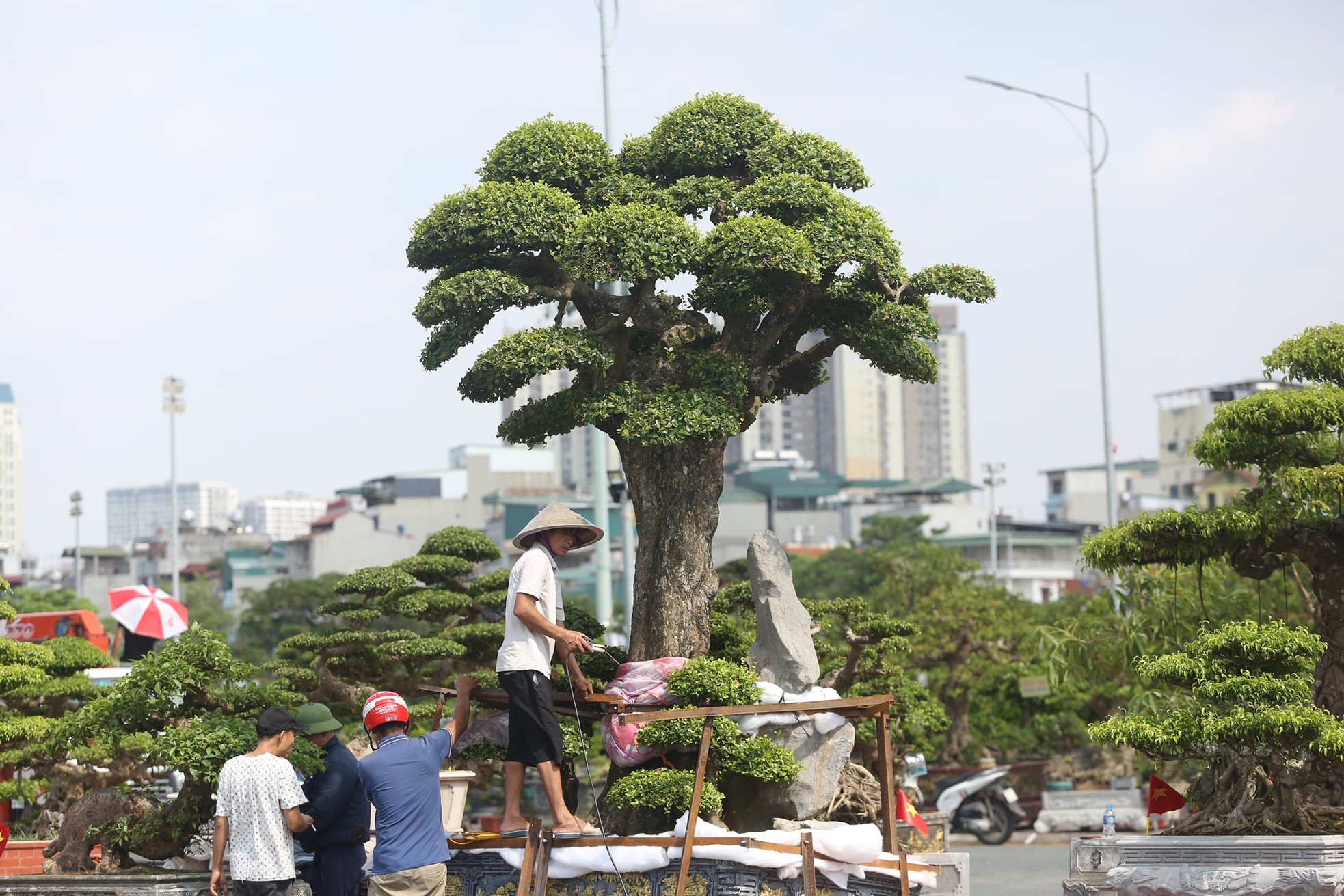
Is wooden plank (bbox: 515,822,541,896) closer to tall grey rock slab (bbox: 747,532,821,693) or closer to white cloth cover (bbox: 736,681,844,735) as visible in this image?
white cloth cover (bbox: 736,681,844,735)

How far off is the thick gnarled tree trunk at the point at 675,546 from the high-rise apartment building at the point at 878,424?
90.9 meters

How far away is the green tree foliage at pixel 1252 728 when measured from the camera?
25.7 ft

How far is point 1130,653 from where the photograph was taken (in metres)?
12.7

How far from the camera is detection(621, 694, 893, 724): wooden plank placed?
7.07m

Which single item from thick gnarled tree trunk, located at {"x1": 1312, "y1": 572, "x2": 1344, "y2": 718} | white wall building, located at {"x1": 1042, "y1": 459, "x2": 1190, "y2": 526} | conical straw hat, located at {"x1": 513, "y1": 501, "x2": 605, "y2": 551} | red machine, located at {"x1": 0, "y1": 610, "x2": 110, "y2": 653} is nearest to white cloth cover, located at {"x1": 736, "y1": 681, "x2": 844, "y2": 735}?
conical straw hat, located at {"x1": 513, "y1": 501, "x2": 605, "y2": 551}

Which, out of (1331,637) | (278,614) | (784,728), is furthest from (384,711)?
(278,614)

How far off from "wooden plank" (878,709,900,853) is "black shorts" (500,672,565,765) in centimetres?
162

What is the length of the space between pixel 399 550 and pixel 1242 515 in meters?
59.6

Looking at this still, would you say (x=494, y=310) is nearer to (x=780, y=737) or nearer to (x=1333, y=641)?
(x=780, y=737)

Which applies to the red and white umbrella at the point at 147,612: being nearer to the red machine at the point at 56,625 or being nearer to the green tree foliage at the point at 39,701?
the red machine at the point at 56,625

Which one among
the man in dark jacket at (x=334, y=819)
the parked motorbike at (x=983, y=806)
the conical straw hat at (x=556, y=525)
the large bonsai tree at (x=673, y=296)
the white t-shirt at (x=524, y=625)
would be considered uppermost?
the large bonsai tree at (x=673, y=296)

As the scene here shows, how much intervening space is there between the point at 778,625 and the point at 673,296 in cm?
239

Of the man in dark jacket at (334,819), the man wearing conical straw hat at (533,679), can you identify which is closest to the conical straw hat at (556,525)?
the man wearing conical straw hat at (533,679)

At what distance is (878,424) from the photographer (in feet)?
372
